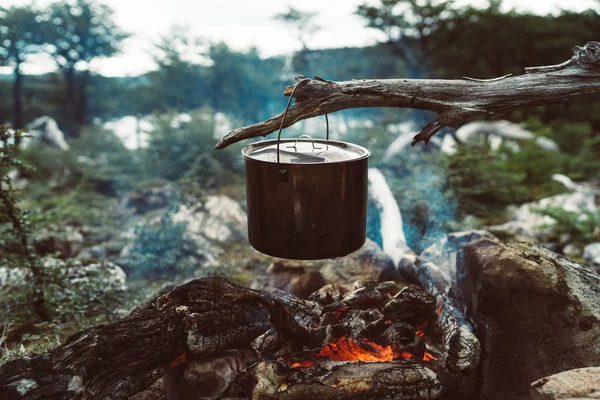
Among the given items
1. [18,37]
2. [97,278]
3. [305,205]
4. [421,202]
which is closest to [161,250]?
[97,278]

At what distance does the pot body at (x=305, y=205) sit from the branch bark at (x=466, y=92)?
1.25 ft

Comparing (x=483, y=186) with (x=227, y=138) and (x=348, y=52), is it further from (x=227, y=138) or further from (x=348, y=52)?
(x=348, y=52)

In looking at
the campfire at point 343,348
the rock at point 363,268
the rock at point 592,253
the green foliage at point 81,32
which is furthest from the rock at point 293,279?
the green foliage at point 81,32

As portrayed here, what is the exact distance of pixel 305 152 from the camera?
244 cm

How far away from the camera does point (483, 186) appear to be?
21.8 feet

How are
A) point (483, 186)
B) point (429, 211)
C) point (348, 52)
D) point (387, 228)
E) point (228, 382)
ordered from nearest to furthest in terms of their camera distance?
point (228, 382) → point (387, 228) → point (429, 211) → point (483, 186) → point (348, 52)

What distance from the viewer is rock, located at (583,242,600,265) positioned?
4980 mm

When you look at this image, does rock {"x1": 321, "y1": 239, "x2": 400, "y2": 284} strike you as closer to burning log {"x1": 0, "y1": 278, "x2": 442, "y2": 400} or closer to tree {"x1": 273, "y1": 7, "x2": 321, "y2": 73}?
burning log {"x1": 0, "y1": 278, "x2": 442, "y2": 400}

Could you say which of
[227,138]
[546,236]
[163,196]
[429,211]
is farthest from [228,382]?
[163,196]

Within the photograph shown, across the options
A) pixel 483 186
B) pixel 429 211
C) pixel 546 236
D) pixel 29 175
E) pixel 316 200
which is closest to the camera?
pixel 316 200

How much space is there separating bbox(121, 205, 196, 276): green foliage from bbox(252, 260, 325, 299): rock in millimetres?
1146

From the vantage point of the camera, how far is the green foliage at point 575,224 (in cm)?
555

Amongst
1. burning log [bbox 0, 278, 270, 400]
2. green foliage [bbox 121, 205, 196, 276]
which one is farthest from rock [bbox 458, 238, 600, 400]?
green foliage [bbox 121, 205, 196, 276]

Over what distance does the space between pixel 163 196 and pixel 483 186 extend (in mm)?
5389
